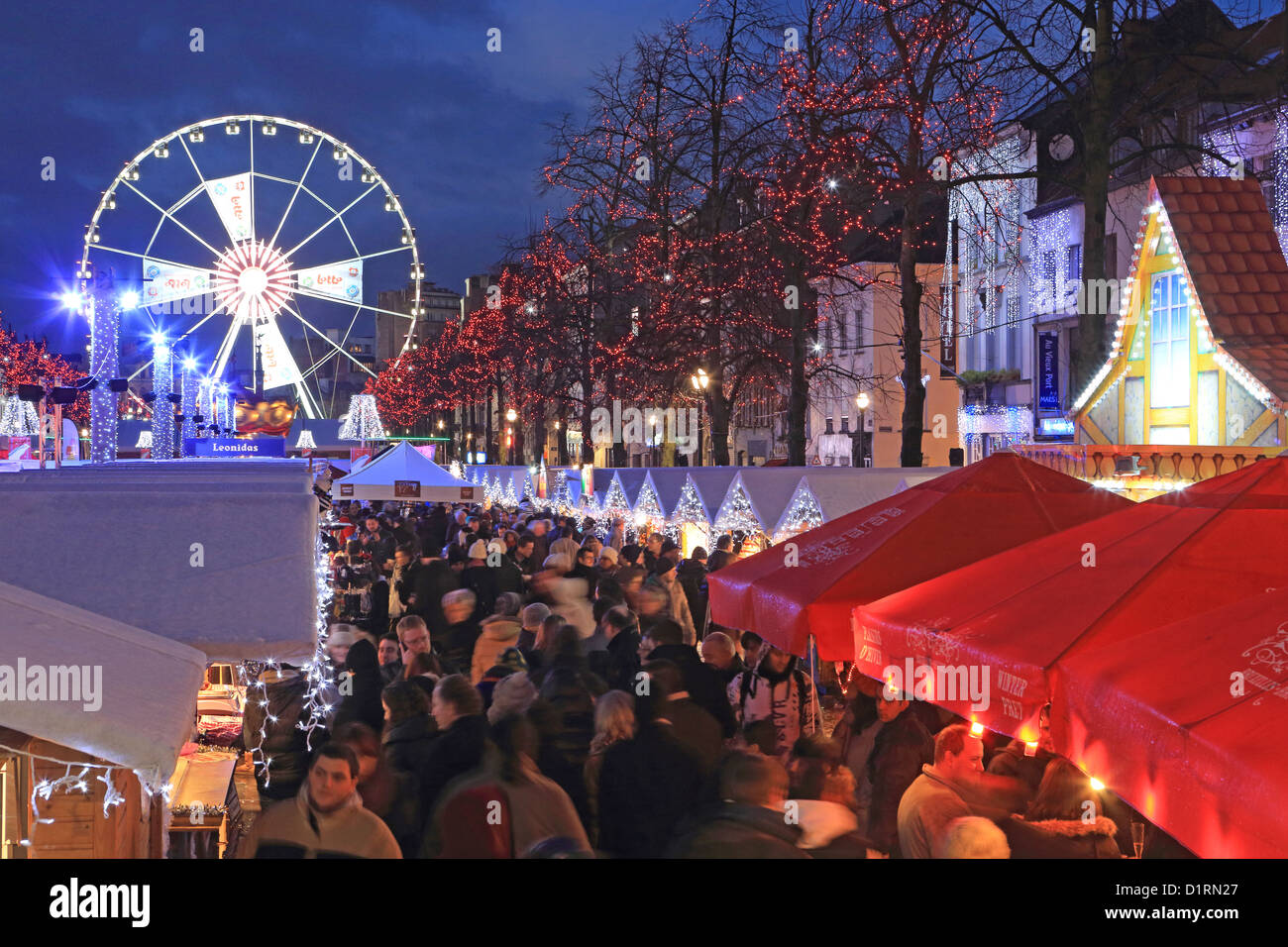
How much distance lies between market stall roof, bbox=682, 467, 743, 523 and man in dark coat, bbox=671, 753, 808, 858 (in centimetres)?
1270

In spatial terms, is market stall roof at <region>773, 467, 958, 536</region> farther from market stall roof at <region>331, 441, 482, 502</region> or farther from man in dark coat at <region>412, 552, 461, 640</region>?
market stall roof at <region>331, 441, 482, 502</region>

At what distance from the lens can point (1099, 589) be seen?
18.7 feet

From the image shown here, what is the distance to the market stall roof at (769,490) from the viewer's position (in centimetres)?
1587

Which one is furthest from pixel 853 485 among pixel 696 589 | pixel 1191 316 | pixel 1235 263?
pixel 1235 263

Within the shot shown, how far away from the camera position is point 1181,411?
479 inches

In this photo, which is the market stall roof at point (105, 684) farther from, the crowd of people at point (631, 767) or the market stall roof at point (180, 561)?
the crowd of people at point (631, 767)

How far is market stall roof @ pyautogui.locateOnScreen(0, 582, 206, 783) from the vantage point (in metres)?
3.97

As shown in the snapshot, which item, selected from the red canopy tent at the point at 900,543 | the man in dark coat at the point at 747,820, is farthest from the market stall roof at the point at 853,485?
the man in dark coat at the point at 747,820

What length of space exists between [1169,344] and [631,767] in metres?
8.35

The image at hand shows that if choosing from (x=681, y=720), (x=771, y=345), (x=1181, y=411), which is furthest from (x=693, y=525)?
(x=681, y=720)

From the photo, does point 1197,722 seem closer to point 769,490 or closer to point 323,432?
point 769,490

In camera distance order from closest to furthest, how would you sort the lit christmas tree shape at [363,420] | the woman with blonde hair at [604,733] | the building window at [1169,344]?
the woman with blonde hair at [604,733] → the building window at [1169,344] → the lit christmas tree shape at [363,420]

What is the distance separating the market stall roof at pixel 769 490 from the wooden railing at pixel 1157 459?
3640 mm
